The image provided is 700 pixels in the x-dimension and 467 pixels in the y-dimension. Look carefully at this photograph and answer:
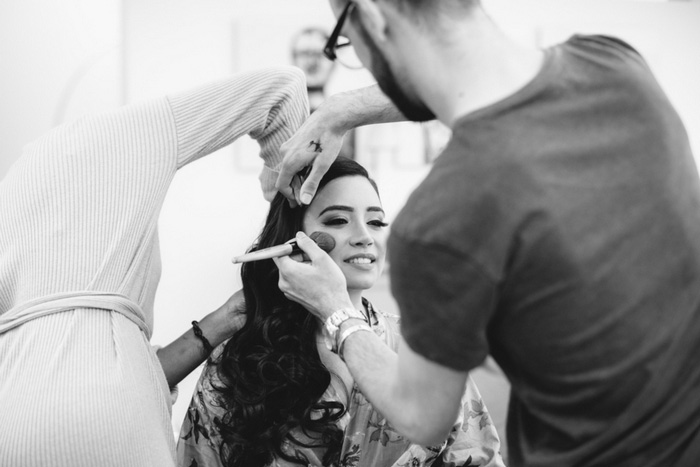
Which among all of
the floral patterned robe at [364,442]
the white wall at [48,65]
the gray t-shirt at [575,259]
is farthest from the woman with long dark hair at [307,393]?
the gray t-shirt at [575,259]

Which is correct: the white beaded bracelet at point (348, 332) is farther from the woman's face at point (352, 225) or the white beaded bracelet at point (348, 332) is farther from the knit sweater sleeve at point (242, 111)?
the woman's face at point (352, 225)

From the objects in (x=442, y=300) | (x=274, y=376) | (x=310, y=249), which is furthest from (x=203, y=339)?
(x=442, y=300)

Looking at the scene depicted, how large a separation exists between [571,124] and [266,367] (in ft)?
4.21

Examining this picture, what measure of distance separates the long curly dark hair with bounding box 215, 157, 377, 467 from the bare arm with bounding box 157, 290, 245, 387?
0.03 m

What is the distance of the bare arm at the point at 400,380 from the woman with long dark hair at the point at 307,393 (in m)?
0.61

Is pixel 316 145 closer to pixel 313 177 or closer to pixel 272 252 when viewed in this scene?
pixel 313 177

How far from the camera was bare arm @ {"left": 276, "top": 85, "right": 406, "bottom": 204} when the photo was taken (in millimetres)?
1505

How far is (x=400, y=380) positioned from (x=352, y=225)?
1047 millimetres

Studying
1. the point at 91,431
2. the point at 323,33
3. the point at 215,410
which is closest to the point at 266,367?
the point at 215,410

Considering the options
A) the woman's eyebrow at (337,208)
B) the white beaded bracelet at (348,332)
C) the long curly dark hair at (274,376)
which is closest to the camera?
the white beaded bracelet at (348,332)

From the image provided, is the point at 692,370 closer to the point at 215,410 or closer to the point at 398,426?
the point at 398,426

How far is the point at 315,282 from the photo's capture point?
135 cm

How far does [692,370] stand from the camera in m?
0.86

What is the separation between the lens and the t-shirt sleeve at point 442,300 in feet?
2.59
